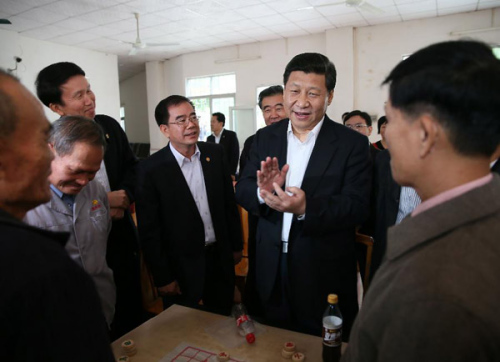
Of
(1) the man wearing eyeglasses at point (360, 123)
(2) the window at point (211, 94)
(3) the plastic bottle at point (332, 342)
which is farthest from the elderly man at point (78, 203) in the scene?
(2) the window at point (211, 94)

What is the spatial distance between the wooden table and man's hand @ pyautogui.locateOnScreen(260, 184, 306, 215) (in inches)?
19.2

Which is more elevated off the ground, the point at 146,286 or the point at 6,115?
the point at 6,115

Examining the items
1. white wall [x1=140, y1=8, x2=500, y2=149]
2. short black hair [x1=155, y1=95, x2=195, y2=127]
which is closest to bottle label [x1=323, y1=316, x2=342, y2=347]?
short black hair [x1=155, y1=95, x2=195, y2=127]

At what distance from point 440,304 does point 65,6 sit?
758 cm

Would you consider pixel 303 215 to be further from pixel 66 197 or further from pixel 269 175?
pixel 66 197

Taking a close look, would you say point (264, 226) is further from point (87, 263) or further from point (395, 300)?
point (395, 300)

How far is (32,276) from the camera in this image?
53cm

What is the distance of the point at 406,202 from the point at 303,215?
1.93ft

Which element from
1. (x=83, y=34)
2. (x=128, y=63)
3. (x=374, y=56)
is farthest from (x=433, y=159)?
(x=128, y=63)

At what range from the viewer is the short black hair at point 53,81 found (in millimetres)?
1935

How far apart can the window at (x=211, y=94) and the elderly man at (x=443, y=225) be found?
387 inches

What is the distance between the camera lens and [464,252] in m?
0.58

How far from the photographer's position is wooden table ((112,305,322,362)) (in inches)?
50.1

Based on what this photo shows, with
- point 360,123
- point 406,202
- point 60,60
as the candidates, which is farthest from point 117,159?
point 60,60
